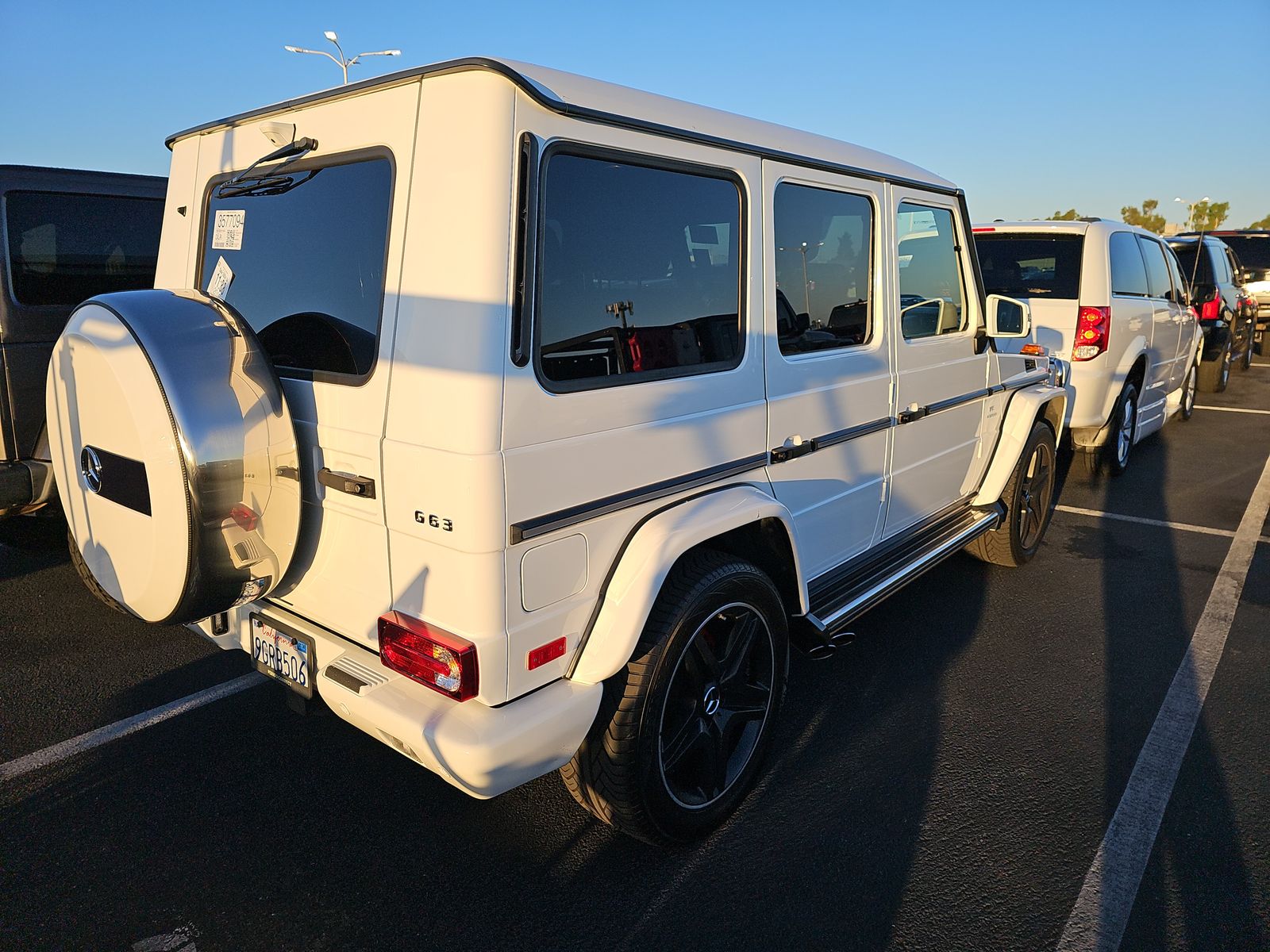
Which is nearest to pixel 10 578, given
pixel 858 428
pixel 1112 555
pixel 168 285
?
pixel 168 285

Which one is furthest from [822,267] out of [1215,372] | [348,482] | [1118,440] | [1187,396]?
[1215,372]

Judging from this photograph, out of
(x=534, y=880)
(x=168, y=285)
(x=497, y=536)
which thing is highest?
(x=168, y=285)

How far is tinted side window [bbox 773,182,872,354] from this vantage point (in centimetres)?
285

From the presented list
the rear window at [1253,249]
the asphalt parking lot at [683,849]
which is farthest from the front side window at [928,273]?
the rear window at [1253,249]

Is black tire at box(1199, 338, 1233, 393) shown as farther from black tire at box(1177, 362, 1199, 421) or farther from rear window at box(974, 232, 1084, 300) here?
rear window at box(974, 232, 1084, 300)

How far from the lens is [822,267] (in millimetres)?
3068

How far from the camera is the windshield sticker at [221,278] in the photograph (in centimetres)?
269

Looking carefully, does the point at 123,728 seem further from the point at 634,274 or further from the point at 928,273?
the point at 928,273

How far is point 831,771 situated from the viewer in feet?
9.72

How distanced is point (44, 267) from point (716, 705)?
4232 millimetres

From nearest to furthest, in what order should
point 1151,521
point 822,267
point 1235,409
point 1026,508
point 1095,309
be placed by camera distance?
point 822,267
point 1026,508
point 1151,521
point 1095,309
point 1235,409

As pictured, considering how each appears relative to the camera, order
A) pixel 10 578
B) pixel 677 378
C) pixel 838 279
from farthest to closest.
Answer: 1. pixel 10 578
2. pixel 838 279
3. pixel 677 378

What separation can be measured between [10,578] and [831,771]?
4.50m

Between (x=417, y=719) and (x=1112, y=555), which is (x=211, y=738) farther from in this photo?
(x=1112, y=555)
